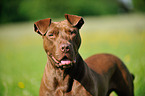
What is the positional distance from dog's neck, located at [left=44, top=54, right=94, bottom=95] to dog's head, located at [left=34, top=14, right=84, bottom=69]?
0.45 feet

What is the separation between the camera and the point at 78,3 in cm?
3350

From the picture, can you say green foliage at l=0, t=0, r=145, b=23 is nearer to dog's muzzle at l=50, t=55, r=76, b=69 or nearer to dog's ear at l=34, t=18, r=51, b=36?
dog's ear at l=34, t=18, r=51, b=36

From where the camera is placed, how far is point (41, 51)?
13258 mm

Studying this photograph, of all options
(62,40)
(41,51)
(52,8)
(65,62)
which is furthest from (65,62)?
(52,8)

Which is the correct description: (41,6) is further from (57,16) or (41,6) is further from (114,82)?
(114,82)

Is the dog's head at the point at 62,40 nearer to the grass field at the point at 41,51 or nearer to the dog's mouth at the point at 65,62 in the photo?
the dog's mouth at the point at 65,62

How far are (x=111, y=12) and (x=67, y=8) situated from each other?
6.54 m

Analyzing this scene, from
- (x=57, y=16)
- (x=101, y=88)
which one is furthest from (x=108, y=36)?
(x=57, y=16)

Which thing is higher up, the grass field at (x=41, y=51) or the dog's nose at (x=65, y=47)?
the dog's nose at (x=65, y=47)

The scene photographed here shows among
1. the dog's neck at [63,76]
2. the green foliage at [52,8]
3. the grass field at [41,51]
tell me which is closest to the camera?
the dog's neck at [63,76]

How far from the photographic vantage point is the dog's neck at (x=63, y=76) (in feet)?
11.7

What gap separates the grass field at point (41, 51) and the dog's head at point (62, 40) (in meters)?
2.14

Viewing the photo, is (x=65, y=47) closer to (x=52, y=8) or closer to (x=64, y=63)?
(x=64, y=63)

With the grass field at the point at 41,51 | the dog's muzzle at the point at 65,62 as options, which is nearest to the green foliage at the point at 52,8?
the grass field at the point at 41,51
